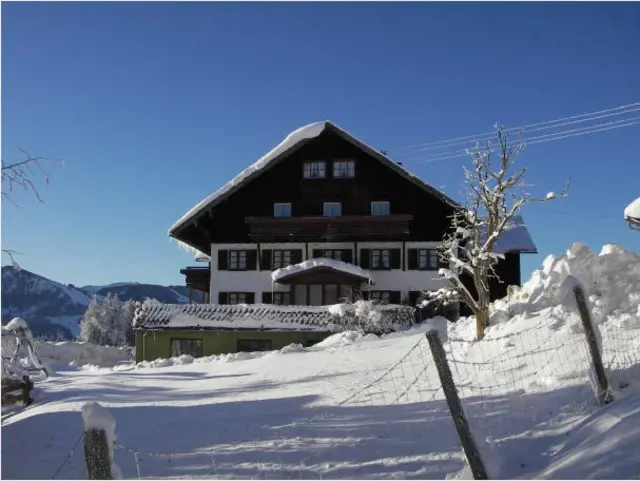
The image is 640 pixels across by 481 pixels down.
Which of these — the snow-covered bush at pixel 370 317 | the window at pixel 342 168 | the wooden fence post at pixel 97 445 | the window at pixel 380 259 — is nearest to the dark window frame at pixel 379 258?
the window at pixel 380 259

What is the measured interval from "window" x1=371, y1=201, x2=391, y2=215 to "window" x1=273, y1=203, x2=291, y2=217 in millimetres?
4750

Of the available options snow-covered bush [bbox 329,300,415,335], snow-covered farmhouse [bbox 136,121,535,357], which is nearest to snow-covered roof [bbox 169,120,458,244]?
snow-covered farmhouse [bbox 136,121,535,357]

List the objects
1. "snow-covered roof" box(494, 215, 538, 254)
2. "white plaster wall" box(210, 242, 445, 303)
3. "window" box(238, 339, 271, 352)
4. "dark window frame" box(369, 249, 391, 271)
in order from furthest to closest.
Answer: "snow-covered roof" box(494, 215, 538, 254) < "dark window frame" box(369, 249, 391, 271) < "white plaster wall" box(210, 242, 445, 303) < "window" box(238, 339, 271, 352)

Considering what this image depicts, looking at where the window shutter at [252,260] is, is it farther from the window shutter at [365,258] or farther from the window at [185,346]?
the window at [185,346]

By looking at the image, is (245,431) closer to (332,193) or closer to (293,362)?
(293,362)

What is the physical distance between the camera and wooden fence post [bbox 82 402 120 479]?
16.1ft

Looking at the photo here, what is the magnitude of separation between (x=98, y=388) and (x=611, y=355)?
42.1 feet

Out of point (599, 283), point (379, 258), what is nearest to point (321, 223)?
point (379, 258)

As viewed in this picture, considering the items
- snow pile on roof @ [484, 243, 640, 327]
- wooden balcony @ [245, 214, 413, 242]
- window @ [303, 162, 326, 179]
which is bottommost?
snow pile on roof @ [484, 243, 640, 327]

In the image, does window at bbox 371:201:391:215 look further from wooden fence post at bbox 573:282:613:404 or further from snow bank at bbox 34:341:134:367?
wooden fence post at bbox 573:282:613:404

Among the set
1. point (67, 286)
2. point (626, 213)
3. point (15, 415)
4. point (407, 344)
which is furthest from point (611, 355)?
point (67, 286)

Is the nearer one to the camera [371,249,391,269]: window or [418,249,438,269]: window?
[418,249,438,269]: window

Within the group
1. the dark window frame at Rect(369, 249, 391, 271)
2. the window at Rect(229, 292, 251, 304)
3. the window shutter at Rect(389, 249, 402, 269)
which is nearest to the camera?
the window shutter at Rect(389, 249, 402, 269)

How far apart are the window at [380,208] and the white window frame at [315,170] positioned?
3275 mm
